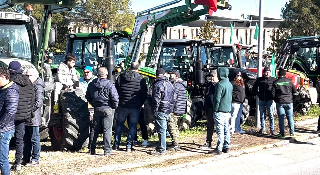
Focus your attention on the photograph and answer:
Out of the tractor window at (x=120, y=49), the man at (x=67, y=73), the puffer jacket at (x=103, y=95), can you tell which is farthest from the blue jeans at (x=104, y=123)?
the tractor window at (x=120, y=49)

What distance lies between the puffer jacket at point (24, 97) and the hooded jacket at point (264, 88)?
6681 mm

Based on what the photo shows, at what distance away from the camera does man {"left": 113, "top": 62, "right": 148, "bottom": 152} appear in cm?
1026

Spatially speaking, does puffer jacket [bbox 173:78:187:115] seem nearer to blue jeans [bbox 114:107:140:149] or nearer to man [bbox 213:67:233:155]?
man [bbox 213:67:233:155]

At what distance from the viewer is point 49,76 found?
10.5m

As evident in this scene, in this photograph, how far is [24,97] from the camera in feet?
26.7

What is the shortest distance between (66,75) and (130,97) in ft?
5.16

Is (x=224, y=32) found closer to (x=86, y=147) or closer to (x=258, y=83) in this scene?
(x=258, y=83)

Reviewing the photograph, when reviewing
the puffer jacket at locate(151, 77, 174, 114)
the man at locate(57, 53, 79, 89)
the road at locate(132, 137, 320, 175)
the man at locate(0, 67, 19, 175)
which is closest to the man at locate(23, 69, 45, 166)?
the man at locate(0, 67, 19, 175)

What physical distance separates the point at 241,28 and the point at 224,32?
2.26 m

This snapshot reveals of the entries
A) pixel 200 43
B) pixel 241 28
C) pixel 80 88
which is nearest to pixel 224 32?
pixel 241 28

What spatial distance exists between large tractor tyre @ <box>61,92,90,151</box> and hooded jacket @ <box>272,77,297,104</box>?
5.16 m

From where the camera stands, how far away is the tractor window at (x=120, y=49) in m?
14.4

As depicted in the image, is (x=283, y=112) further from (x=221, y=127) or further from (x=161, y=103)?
(x=161, y=103)

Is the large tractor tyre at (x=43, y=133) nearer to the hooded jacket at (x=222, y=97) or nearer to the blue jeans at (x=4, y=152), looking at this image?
the blue jeans at (x=4, y=152)
